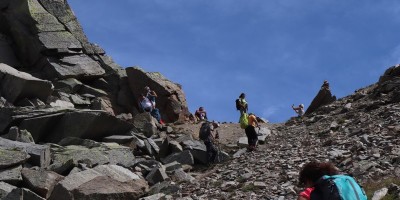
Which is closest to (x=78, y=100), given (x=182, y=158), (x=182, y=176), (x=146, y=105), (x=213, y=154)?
(x=146, y=105)

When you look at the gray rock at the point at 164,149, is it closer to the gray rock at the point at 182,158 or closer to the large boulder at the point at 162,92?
the gray rock at the point at 182,158

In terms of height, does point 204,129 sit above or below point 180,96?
below

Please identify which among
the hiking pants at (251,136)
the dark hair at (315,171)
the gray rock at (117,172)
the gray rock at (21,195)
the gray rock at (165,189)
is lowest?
the dark hair at (315,171)

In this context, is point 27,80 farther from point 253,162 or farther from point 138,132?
point 253,162

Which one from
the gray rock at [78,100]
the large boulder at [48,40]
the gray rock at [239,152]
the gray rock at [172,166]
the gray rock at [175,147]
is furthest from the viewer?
the large boulder at [48,40]

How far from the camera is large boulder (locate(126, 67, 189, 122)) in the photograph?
44.6 meters

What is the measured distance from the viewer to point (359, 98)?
37.0 metres

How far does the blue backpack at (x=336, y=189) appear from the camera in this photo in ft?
24.3

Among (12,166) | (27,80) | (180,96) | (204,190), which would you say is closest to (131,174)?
(204,190)

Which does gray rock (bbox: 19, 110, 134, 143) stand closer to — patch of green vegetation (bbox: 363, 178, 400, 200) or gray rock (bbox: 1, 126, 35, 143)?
gray rock (bbox: 1, 126, 35, 143)

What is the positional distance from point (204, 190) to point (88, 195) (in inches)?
178

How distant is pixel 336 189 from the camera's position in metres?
7.43

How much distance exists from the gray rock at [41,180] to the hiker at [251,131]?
32.8 feet

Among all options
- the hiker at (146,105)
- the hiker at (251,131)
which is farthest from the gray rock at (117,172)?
the hiker at (146,105)
